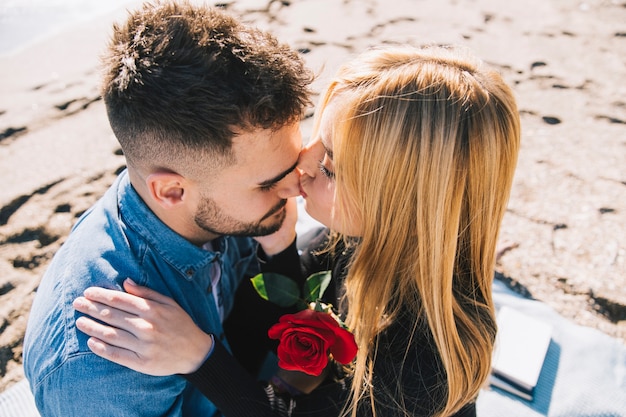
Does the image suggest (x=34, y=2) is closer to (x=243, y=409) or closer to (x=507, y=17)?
(x=507, y=17)

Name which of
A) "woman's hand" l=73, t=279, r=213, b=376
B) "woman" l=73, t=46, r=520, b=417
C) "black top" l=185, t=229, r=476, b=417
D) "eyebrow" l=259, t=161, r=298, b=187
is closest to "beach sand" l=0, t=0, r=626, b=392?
"eyebrow" l=259, t=161, r=298, b=187

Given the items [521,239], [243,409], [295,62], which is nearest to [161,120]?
[295,62]

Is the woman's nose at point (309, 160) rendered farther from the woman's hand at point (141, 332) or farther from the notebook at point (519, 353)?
the notebook at point (519, 353)

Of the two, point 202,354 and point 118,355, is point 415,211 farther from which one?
point 118,355

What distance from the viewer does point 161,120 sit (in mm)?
1473

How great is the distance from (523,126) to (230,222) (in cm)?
269

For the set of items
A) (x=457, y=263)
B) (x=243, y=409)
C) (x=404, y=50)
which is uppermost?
(x=404, y=50)

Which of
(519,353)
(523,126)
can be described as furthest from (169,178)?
(523,126)

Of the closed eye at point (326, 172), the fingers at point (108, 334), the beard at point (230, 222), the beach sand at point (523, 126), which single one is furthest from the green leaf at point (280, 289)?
the beach sand at point (523, 126)

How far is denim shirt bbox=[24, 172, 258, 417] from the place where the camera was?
1.39 meters

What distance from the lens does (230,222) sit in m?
1.79

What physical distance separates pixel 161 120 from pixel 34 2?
17.3 feet

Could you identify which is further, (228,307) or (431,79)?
(228,307)

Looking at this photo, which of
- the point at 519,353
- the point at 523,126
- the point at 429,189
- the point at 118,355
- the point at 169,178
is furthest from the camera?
the point at 523,126
